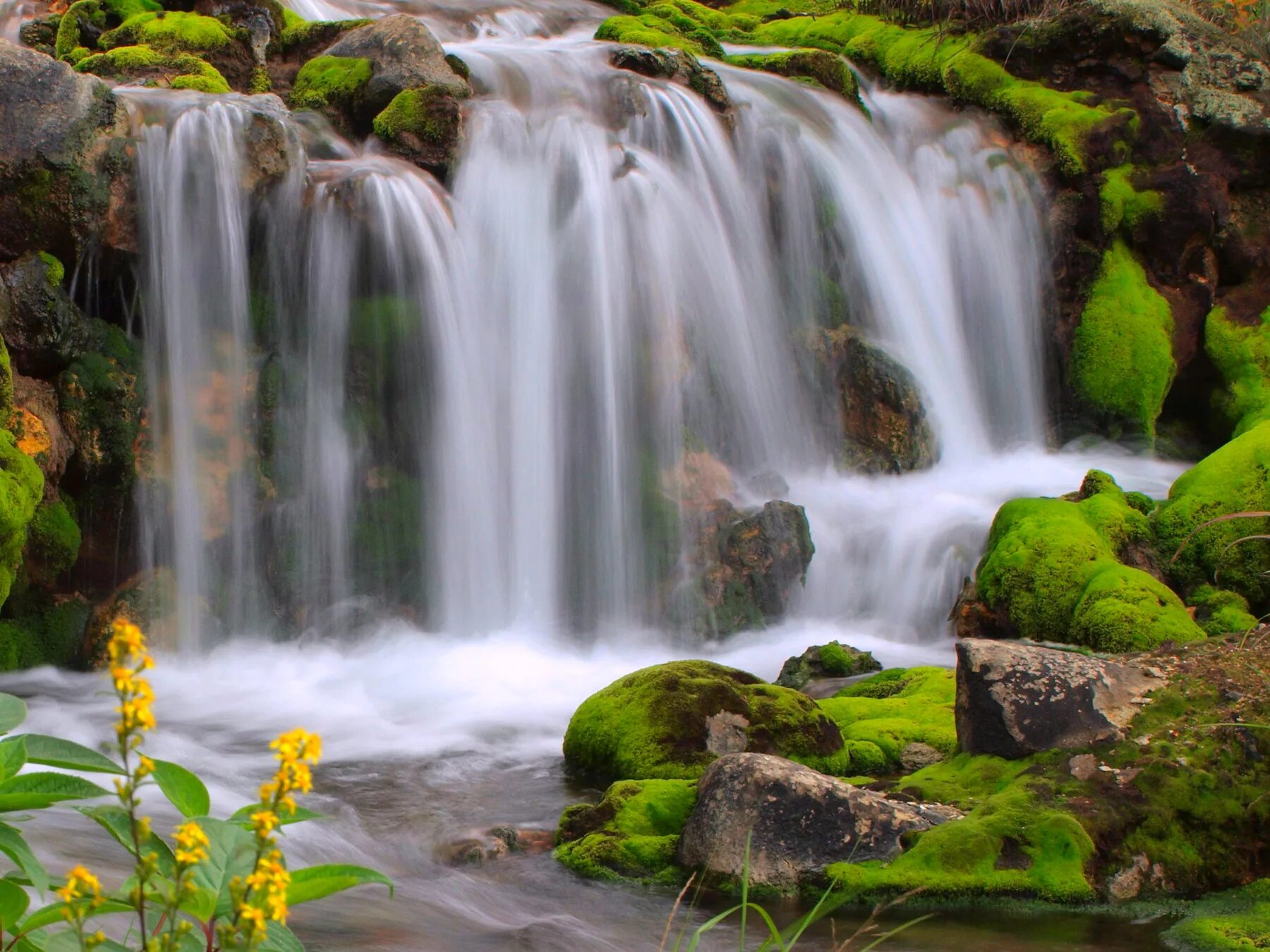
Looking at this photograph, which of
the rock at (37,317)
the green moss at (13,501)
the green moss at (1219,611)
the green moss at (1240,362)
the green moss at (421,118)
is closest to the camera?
the green moss at (13,501)

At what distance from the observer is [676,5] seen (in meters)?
18.1

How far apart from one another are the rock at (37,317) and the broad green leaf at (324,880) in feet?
25.0

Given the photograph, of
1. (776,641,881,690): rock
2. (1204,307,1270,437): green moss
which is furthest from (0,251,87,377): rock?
(1204,307,1270,437): green moss

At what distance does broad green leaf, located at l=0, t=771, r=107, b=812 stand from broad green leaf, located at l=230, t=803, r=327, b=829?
18 cm

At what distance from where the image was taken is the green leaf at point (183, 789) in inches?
63.2

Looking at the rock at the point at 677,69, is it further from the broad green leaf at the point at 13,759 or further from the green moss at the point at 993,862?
the broad green leaf at the point at 13,759

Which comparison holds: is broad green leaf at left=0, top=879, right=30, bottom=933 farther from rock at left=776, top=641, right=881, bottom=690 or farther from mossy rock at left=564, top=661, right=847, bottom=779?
rock at left=776, top=641, right=881, bottom=690

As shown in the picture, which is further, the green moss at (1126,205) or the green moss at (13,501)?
the green moss at (1126,205)

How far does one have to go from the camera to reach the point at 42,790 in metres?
→ 1.64

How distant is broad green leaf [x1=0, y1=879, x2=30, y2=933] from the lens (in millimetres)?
1600

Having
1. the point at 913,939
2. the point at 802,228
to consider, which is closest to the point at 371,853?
the point at 913,939

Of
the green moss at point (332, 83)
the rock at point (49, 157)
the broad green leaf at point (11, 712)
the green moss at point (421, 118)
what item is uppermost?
the green moss at point (332, 83)

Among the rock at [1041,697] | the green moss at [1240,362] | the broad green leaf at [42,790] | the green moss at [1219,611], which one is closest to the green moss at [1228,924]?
the rock at [1041,697]

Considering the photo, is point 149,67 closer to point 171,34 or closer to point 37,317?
point 171,34
